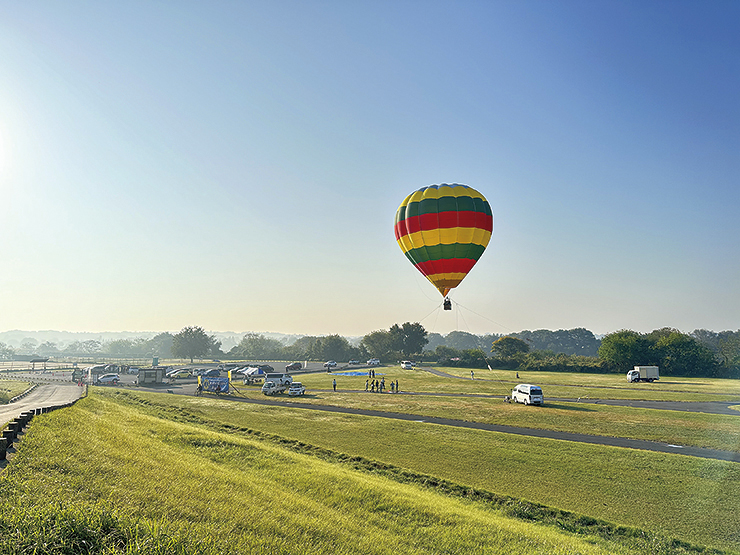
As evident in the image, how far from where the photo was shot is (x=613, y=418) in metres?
35.7

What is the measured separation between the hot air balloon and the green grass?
18225 mm

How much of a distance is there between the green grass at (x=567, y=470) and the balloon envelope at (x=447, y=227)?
1823 centimetres

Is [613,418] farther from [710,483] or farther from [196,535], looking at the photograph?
[196,535]

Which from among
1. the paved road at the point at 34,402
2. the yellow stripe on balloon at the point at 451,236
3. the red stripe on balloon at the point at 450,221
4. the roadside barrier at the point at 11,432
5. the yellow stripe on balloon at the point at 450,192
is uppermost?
the yellow stripe on balloon at the point at 450,192

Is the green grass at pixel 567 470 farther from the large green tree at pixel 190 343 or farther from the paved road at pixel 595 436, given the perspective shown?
the large green tree at pixel 190 343

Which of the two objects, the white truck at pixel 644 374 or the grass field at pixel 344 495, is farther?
the white truck at pixel 644 374

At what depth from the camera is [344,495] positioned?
1520cm

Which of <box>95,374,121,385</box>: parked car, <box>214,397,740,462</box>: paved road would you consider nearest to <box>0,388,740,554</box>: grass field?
<box>214,397,740,462</box>: paved road

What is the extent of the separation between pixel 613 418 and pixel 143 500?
122 ft

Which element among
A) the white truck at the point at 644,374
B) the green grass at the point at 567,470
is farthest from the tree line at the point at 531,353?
the green grass at the point at 567,470

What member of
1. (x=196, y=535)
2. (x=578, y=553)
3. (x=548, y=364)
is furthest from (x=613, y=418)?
(x=548, y=364)

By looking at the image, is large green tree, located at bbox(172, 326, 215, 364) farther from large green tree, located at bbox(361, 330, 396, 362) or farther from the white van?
the white van

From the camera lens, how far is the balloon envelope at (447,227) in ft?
139

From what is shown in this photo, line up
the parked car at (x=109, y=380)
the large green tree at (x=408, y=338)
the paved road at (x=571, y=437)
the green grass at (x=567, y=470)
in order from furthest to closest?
the large green tree at (x=408, y=338)
the parked car at (x=109, y=380)
the paved road at (x=571, y=437)
the green grass at (x=567, y=470)
